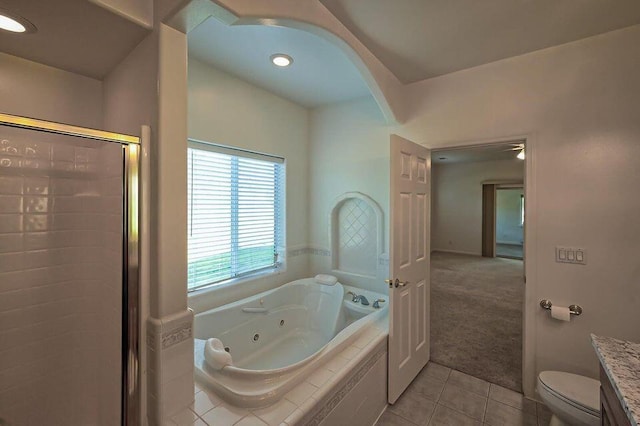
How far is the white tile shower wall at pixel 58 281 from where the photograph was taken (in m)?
1.25

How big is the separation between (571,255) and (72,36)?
3.14 meters

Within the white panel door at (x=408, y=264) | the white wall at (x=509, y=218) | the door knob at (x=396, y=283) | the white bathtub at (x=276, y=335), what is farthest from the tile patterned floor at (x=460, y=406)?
the white wall at (x=509, y=218)

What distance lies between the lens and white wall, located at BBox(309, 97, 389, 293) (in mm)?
2709

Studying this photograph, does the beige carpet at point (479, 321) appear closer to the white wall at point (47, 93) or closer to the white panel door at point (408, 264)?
the white panel door at point (408, 264)

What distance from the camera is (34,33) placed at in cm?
117

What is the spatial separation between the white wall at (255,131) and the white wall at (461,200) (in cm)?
563

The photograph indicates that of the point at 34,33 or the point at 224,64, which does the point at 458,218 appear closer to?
the point at 224,64

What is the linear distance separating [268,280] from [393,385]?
1.46m

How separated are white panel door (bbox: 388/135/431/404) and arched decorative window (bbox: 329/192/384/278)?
529mm

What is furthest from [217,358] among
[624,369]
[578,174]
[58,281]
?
[578,174]

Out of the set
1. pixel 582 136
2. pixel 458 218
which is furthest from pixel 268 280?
pixel 458 218

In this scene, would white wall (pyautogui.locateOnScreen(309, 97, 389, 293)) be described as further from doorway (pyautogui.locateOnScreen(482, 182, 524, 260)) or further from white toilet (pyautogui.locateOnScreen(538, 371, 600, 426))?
doorway (pyautogui.locateOnScreen(482, 182, 524, 260))

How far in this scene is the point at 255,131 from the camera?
101 inches

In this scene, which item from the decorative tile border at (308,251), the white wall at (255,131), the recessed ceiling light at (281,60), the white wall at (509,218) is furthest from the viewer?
the white wall at (509,218)
